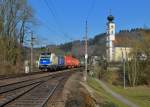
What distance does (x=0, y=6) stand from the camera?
79.8 meters

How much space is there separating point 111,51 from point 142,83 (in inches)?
3050

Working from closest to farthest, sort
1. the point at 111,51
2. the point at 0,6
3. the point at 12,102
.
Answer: the point at 12,102 < the point at 0,6 < the point at 111,51

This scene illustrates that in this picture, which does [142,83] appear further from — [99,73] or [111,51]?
[111,51]

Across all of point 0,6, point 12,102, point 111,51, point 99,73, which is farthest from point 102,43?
point 12,102

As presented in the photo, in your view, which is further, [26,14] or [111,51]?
[111,51]

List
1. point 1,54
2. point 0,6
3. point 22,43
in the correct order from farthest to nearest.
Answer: point 22,43
point 0,6
point 1,54

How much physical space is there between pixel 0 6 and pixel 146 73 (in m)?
30.5

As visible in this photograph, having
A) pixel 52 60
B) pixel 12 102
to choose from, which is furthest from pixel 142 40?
pixel 12 102

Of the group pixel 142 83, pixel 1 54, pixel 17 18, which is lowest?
pixel 142 83

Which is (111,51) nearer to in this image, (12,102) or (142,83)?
(142,83)

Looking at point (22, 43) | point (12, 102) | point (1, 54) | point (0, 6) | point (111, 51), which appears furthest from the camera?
point (111, 51)

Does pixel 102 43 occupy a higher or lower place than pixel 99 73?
higher

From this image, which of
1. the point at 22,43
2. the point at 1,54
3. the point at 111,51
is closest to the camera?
the point at 1,54

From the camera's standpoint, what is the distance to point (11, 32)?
80.9 meters
